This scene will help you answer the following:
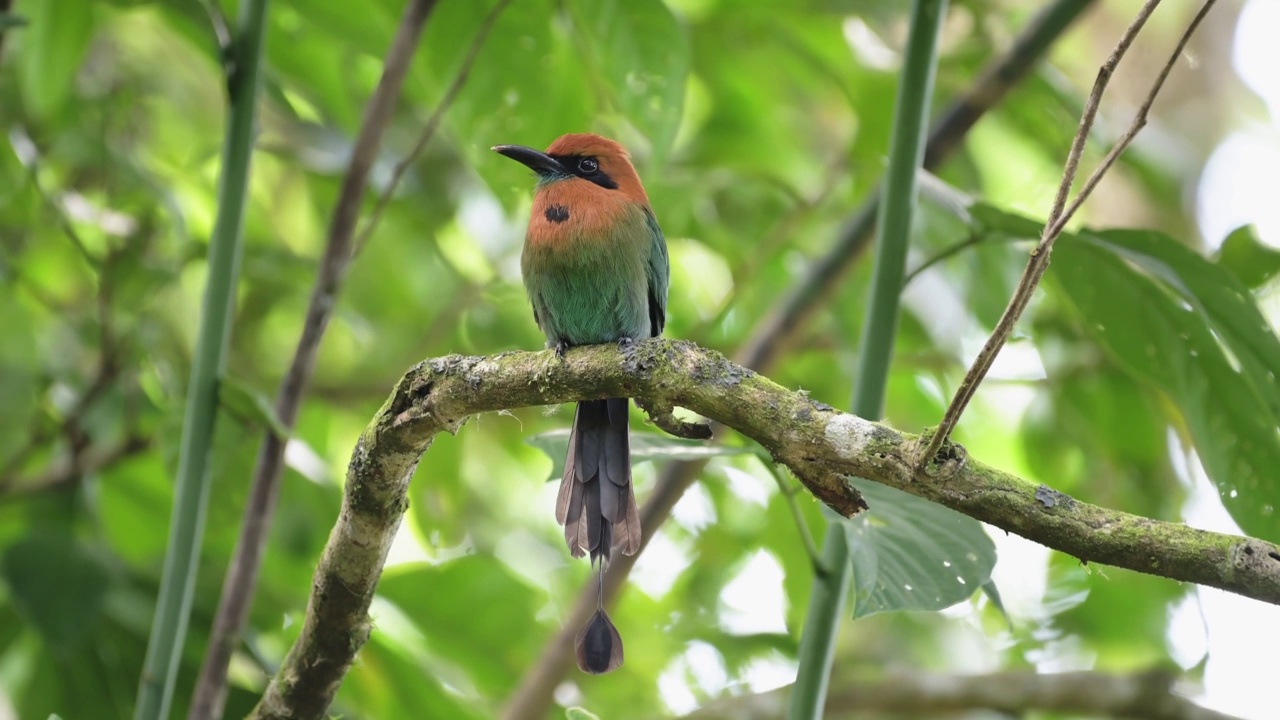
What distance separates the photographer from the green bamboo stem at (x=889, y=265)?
2.05 metres

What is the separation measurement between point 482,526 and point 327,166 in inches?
76.8

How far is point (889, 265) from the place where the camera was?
214 cm

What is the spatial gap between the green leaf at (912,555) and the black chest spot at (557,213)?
3.89ft

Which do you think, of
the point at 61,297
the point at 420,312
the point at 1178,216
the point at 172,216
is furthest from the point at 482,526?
the point at 1178,216

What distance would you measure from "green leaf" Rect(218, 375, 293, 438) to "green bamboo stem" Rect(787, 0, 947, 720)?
1.07 meters

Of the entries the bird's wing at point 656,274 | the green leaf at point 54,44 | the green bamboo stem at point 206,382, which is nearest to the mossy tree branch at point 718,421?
the green bamboo stem at point 206,382

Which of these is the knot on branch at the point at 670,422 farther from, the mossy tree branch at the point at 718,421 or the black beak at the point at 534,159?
the black beak at the point at 534,159

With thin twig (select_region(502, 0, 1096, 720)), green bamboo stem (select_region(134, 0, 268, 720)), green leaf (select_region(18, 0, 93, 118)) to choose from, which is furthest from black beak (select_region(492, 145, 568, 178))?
→ green leaf (select_region(18, 0, 93, 118))

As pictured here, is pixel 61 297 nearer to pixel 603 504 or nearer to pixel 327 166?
pixel 327 166

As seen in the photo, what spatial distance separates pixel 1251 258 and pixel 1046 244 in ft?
5.57

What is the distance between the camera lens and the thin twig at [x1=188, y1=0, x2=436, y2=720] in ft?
7.84

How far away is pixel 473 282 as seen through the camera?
13.9ft

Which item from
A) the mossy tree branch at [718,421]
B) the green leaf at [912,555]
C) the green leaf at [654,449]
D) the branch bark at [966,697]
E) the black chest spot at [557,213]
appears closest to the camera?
the mossy tree branch at [718,421]

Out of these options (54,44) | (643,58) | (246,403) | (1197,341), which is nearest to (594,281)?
(643,58)
